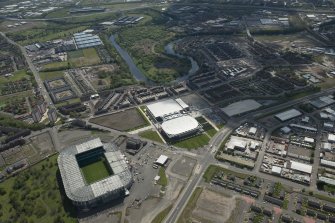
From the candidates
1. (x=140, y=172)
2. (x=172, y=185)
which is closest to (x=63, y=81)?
(x=140, y=172)

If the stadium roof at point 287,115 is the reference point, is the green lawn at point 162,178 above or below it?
below

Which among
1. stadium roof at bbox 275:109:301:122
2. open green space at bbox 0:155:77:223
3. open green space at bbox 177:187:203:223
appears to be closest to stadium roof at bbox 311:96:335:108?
stadium roof at bbox 275:109:301:122

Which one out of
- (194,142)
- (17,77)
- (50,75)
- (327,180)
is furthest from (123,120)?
(17,77)

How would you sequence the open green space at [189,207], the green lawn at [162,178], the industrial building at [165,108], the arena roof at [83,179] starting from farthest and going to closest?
the industrial building at [165,108] → the green lawn at [162,178] → the arena roof at [83,179] → the open green space at [189,207]

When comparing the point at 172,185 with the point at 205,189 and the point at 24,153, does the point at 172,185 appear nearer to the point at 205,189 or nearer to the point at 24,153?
the point at 205,189

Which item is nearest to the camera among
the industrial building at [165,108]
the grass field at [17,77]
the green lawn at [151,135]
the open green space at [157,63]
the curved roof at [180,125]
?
the green lawn at [151,135]

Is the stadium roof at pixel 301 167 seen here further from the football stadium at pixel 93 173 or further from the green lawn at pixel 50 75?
the green lawn at pixel 50 75

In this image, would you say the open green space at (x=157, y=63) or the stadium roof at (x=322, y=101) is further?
the open green space at (x=157, y=63)

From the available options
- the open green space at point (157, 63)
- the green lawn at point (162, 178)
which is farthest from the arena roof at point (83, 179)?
the open green space at point (157, 63)
